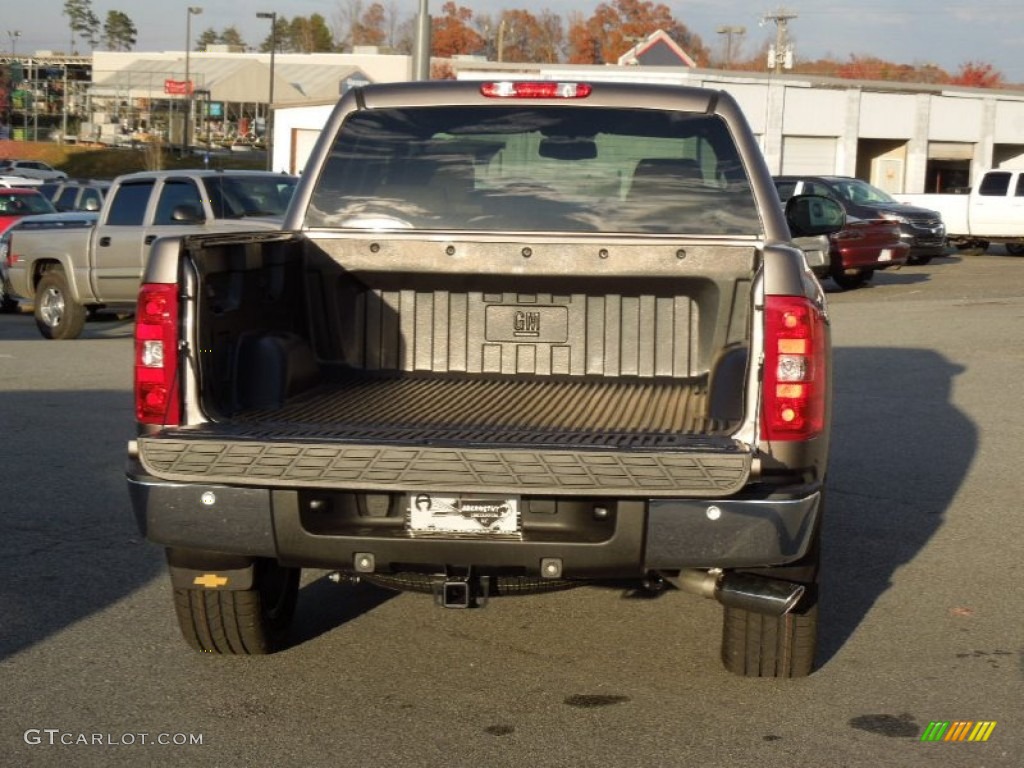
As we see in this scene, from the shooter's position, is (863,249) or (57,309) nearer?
(57,309)

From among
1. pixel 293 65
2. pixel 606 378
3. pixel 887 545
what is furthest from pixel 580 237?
pixel 293 65

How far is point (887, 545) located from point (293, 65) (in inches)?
3112

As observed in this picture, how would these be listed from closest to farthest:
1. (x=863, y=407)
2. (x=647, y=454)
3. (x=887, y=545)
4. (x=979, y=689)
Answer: (x=647, y=454), (x=979, y=689), (x=887, y=545), (x=863, y=407)

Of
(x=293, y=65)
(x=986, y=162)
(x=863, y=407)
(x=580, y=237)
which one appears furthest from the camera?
(x=293, y=65)

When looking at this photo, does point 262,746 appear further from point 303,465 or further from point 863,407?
point 863,407

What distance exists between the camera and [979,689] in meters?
5.41

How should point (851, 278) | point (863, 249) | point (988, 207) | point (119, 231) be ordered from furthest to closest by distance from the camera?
1. point (988, 207)
2. point (851, 278)
3. point (863, 249)
4. point (119, 231)

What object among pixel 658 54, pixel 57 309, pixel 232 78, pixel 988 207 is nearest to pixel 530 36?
pixel 232 78

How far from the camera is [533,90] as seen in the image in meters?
6.13

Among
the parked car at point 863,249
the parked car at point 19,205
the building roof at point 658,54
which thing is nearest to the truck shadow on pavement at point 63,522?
the parked car at point 19,205

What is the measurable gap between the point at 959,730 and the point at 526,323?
2.32m

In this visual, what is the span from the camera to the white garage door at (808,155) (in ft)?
152

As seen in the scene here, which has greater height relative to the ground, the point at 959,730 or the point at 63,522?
the point at 959,730

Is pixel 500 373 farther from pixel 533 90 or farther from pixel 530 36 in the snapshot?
pixel 530 36
